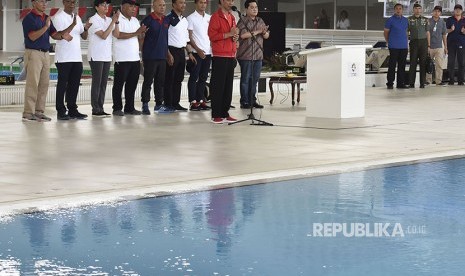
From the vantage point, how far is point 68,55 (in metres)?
15.1

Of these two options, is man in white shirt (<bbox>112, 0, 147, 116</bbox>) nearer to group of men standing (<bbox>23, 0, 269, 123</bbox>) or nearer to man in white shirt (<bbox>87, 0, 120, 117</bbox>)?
group of men standing (<bbox>23, 0, 269, 123</bbox>)

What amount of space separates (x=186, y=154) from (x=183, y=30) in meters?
5.59

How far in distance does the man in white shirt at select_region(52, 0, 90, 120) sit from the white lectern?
3.48m

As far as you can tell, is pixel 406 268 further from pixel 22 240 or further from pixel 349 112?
pixel 349 112

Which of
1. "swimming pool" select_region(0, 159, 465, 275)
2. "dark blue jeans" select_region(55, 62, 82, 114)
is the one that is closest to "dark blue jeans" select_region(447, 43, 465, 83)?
"dark blue jeans" select_region(55, 62, 82, 114)

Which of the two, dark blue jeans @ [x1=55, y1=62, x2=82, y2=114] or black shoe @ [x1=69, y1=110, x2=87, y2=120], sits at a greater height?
dark blue jeans @ [x1=55, y1=62, x2=82, y2=114]

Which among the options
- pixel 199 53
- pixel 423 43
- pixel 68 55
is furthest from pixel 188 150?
pixel 423 43

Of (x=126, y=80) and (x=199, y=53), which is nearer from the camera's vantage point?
(x=126, y=80)

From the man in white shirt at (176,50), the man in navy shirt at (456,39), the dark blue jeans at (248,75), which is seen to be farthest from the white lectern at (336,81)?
the man in navy shirt at (456,39)

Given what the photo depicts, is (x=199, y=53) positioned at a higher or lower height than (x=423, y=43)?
higher

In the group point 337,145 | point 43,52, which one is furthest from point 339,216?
point 43,52

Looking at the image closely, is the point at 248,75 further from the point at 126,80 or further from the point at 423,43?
the point at 423,43

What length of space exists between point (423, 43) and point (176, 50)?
888 cm

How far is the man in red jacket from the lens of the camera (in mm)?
14977
